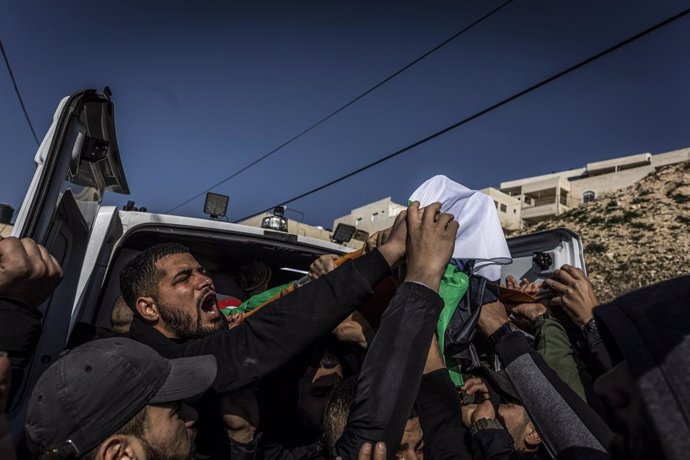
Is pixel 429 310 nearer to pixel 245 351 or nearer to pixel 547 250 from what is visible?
pixel 245 351

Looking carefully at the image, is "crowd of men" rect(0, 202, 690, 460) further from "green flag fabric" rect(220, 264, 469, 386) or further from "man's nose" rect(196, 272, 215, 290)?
"man's nose" rect(196, 272, 215, 290)

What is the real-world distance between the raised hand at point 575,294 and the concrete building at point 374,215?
53494 mm

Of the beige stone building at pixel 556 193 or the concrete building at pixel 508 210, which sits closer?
the beige stone building at pixel 556 193

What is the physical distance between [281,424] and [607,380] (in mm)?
1828

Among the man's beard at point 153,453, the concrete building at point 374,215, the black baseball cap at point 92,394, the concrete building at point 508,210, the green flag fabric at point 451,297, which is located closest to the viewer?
the black baseball cap at point 92,394

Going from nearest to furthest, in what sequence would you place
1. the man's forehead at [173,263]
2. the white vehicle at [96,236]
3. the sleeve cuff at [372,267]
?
the sleeve cuff at [372,267]
the white vehicle at [96,236]
the man's forehead at [173,263]

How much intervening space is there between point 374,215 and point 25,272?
60612 millimetres

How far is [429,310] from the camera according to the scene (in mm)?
1547

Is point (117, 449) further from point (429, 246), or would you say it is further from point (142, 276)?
point (142, 276)

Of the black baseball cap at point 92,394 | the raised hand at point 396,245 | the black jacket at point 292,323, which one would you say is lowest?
the black baseball cap at point 92,394

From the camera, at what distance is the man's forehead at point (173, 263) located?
268 centimetres

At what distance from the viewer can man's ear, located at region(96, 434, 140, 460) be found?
1495 millimetres

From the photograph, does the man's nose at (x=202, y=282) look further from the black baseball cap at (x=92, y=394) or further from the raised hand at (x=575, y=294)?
the raised hand at (x=575, y=294)

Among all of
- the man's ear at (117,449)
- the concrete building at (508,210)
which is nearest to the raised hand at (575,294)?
the man's ear at (117,449)
